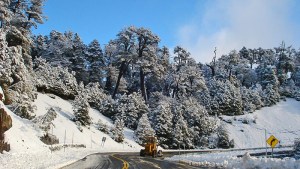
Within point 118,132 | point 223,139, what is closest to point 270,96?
point 223,139

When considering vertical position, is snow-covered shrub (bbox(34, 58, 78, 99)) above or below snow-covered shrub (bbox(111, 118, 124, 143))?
above

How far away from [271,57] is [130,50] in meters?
56.2

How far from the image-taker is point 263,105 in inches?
3474

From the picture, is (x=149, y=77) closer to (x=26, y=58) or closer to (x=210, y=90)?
(x=210, y=90)

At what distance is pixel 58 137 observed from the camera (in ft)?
133

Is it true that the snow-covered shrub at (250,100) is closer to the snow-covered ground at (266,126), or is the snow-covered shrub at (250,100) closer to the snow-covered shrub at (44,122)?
the snow-covered ground at (266,126)

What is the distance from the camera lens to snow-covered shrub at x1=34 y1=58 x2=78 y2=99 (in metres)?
56.0

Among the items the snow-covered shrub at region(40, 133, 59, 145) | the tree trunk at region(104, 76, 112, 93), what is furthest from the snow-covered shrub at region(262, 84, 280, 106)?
the snow-covered shrub at region(40, 133, 59, 145)

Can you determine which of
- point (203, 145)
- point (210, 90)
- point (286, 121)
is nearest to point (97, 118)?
point (203, 145)

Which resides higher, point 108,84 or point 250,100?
point 108,84

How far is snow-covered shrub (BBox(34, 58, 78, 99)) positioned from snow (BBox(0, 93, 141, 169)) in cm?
191

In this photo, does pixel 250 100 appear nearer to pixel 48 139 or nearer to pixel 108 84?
pixel 108 84

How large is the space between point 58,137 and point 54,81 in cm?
1960

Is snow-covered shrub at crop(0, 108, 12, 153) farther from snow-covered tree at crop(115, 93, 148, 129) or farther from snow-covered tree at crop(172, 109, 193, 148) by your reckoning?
snow-covered tree at crop(172, 109, 193, 148)
